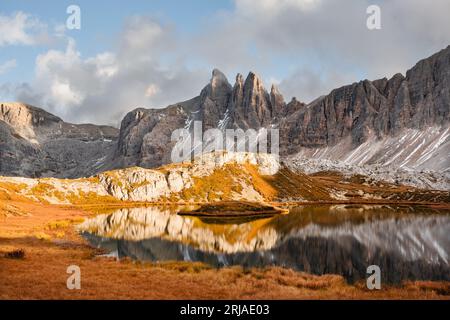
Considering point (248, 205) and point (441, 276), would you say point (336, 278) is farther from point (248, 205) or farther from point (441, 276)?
point (248, 205)

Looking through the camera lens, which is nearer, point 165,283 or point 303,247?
A: point 165,283

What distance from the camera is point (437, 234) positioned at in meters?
82.4

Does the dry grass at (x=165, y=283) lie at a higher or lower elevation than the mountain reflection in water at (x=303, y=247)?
higher

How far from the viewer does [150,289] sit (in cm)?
2944

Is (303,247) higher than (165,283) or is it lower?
lower

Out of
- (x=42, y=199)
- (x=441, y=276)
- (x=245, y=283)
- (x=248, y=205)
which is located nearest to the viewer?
(x=245, y=283)

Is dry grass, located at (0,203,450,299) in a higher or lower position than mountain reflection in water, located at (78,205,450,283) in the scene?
higher

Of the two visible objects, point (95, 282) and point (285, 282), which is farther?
point (285, 282)

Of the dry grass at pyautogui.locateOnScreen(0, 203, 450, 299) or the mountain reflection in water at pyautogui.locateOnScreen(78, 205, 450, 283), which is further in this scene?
the mountain reflection in water at pyautogui.locateOnScreen(78, 205, 450, 283)

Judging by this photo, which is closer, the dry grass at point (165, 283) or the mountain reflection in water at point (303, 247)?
the dry grass at point (165, 283)

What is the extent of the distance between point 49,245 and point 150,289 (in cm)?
3238
